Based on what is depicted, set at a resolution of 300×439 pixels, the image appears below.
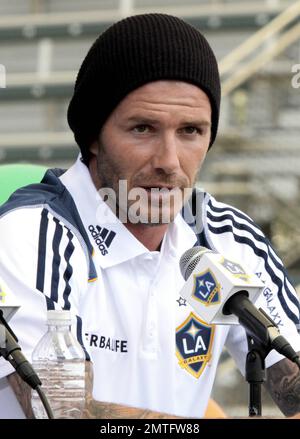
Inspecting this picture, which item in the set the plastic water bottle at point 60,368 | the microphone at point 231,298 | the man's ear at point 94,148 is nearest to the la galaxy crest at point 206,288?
the microphone at point 231,298

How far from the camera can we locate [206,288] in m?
1.42

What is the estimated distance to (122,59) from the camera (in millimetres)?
1864

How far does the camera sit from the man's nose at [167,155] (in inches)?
70.3

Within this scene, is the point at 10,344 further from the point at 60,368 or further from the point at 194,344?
the point at 194,344

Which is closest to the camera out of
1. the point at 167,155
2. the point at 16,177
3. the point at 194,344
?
the point at 167,155

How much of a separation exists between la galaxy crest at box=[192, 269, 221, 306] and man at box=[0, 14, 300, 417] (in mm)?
313

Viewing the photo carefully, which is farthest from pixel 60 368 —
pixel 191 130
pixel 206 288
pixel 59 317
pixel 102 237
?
pixel 191 130

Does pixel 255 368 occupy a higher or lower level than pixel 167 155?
lower

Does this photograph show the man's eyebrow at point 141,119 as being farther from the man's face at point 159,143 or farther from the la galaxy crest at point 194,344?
the la galaxy crest at point 194,344

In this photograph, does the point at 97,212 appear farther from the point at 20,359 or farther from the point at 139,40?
the point at 20,359

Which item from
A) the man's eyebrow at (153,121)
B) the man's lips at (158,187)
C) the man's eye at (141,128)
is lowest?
the man's lips at (158,187)

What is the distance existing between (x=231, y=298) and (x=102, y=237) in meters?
0.53

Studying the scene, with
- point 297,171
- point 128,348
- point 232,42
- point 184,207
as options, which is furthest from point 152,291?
point 232,42

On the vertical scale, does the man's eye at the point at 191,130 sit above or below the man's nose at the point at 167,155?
above
